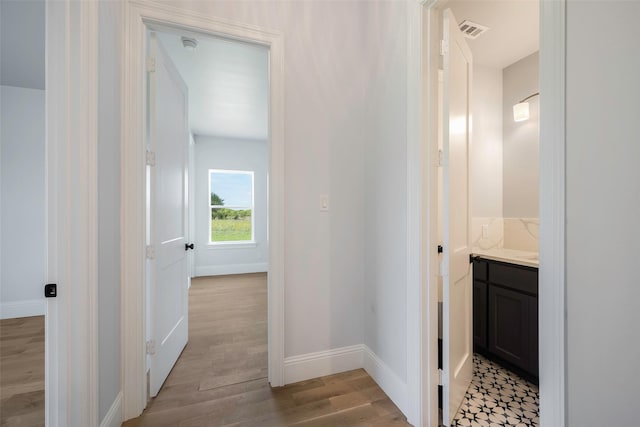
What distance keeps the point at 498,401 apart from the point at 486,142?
86.1 inches

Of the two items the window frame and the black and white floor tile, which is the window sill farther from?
the black and white floor tile

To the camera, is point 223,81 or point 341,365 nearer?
point 341,365

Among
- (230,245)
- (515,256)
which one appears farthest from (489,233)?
(230,245)

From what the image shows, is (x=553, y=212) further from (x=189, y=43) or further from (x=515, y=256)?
(x=189, y=43)

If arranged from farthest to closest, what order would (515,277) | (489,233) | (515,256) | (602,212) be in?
1. (489,233)
2. (515,256)
3. (515,277)
4. (602,212)

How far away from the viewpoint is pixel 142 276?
159 centimetres

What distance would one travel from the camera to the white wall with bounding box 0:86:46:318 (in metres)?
3.05

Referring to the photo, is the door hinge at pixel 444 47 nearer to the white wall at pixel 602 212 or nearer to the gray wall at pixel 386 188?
the gray wall at pixel 386 188

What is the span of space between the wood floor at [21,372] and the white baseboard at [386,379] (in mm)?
2034

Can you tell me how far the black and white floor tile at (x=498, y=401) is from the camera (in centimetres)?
148

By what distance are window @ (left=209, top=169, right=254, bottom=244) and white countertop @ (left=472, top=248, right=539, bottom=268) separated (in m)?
4.53

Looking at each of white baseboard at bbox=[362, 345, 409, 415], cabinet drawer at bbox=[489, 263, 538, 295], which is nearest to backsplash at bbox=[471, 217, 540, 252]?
cabinet drawer at bbox=[489, 263, 538, 295]

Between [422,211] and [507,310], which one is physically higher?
[422,211]

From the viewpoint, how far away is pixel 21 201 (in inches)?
123
